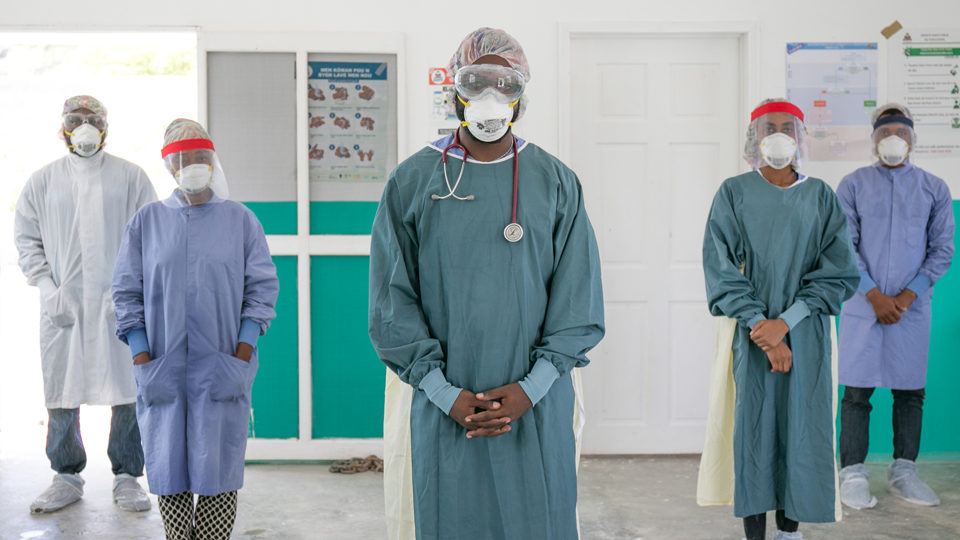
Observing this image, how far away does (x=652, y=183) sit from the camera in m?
4.86

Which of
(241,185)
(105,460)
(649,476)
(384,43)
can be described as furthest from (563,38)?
(105,460)

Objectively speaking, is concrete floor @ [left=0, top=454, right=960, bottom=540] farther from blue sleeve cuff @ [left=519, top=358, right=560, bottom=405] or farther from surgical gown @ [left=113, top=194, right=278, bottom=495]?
blue sleeve cuff @ [left=519, top=358, right=560, bottom=405]

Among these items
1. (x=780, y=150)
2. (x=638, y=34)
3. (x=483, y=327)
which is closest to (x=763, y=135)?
(x=780, y=150)

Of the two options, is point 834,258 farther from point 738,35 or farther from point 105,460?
point 105,460

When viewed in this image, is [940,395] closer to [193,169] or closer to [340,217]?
[340,217]

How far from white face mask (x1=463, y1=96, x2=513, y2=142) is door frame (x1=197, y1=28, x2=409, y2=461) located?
2540 millimetres

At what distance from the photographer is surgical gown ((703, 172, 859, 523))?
3197 mm

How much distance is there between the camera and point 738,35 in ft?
15.8

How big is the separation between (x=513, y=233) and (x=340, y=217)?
274cm

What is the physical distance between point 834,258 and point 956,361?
200 centimetres

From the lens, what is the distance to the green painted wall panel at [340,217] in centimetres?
477

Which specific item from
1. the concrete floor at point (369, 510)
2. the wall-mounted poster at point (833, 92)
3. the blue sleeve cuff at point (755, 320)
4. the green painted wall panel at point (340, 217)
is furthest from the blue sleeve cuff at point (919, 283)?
the green painted wall panel at point (340, 217)

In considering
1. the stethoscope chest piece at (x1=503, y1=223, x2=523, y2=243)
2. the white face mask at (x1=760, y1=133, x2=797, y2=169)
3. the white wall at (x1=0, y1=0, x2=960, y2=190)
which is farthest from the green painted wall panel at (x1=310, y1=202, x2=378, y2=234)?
the stethoscope chest piece at (x1=503, y1=223, x2=523, y2=243)

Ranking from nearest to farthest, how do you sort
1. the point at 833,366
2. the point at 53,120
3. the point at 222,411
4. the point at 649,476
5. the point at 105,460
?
the point at 222,411 < the point at 833,366 < the point at 649,476 < the point at 105,460 < the point at 53,120
